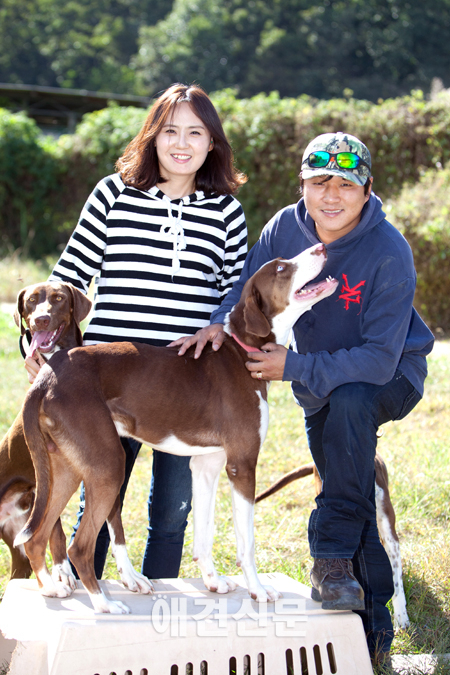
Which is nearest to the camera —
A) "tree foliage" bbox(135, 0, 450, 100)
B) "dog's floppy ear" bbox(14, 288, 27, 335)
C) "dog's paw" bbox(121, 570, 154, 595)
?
"dog's paw" bbox(121, 570, 154, 595)

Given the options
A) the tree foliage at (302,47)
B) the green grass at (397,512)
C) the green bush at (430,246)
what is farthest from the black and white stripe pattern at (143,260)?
the tree foliage at (302,47)

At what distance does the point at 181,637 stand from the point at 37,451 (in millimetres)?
1019

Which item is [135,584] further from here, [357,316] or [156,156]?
[156,156]

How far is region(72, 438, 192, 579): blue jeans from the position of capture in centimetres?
350

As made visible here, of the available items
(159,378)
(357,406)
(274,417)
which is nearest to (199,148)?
(159,378)

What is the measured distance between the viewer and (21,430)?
323 centimetres

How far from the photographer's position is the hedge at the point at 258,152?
1121 centimetres

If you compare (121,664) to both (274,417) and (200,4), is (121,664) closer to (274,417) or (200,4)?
(274,417)

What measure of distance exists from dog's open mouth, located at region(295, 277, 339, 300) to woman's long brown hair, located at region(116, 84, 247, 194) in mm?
838

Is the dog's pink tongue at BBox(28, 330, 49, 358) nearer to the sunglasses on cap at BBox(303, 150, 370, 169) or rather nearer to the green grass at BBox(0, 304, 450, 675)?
the green grass at BBox(0, 304, 450, 675)

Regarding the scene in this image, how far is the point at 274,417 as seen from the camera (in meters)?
6.39

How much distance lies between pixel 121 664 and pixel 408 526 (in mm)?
2403

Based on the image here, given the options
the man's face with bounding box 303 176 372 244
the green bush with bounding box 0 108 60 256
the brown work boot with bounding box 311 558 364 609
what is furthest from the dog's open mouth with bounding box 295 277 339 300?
the green bush with bounding box 0 108 60 256

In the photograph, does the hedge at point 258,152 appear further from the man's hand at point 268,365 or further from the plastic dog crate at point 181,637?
the plastic dog crate at point 181,637
